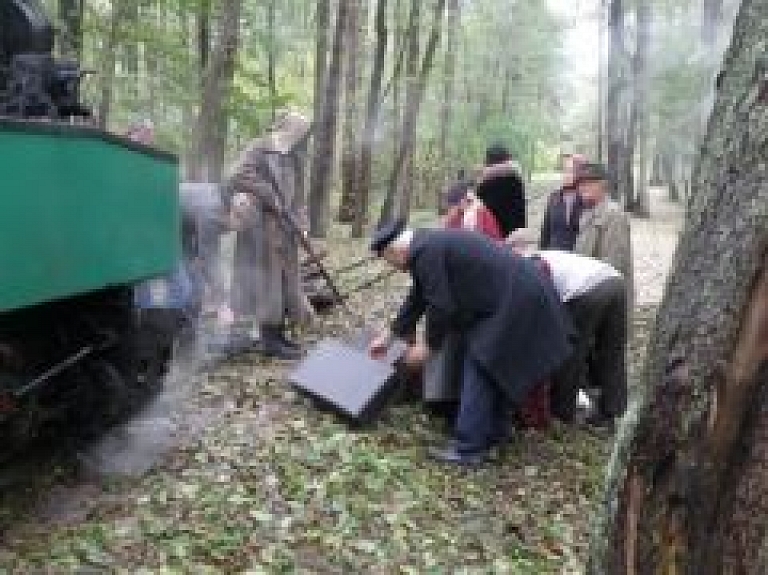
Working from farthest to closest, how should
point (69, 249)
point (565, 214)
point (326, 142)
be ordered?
point (326, 142)
point (565, 214)
point (69, 249)

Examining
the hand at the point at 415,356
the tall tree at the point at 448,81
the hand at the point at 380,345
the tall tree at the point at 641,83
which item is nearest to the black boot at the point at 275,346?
the hand at the point at 415,356

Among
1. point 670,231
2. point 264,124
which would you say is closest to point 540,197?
point 670,231

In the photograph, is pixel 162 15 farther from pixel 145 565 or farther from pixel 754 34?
pixel 754 34

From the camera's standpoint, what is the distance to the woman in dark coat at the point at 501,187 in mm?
8641

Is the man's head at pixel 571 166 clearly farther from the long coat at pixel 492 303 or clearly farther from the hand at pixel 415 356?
the hand at pixel 415 356

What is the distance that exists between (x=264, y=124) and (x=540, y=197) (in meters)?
15.0

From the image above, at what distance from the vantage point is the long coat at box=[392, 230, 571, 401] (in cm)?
615

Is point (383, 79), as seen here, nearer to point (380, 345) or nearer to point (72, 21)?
point (72, 21)

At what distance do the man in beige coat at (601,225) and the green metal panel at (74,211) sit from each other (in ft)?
9.42

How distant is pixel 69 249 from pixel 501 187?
4.41 meters

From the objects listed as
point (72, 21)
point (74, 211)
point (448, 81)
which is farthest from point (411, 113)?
point (74, 211)

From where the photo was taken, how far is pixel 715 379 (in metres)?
2.60

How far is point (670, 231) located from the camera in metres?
24.2

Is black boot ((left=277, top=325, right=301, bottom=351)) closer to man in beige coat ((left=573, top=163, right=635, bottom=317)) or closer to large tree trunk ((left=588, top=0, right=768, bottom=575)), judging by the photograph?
man in beige coat ((left=573, top=163, right=635, bottom=317))
